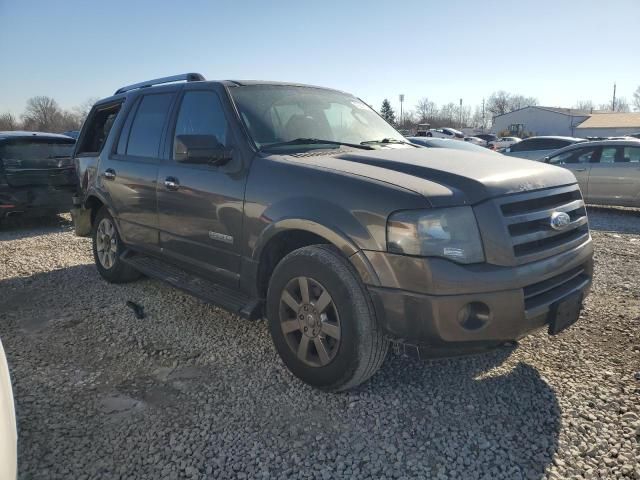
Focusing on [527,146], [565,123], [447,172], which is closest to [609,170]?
[527,146]

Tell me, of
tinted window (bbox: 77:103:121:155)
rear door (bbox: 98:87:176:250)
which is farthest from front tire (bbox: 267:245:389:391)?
tinted window (bbox: 77:103:121:155)

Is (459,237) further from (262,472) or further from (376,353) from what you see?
(262,472)

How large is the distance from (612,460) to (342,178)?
197 cm

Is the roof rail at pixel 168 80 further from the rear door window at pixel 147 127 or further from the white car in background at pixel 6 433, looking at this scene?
the white car in background at pixel 6 433

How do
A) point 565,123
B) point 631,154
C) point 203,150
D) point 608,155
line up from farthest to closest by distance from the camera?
1. point 565,123
2. point 608,155
3. point 631,154
4. point 203,150

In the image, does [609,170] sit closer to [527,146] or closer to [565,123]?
[527,146]

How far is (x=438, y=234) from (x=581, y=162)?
9.19 metres

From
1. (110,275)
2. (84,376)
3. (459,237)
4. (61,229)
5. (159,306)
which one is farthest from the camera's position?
(61,229)

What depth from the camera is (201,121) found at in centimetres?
384

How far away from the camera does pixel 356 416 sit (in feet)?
8.98

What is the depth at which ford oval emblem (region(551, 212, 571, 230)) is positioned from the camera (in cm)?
276

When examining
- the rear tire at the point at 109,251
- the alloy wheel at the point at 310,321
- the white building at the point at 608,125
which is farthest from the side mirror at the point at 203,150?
the white building at the point at 608,125

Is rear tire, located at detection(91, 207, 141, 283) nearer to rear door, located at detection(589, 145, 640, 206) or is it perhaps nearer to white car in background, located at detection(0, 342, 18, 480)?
white car in background, located at detection(0, 342, 18, 480)

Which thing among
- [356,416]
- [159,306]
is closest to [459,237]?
[356,416]
